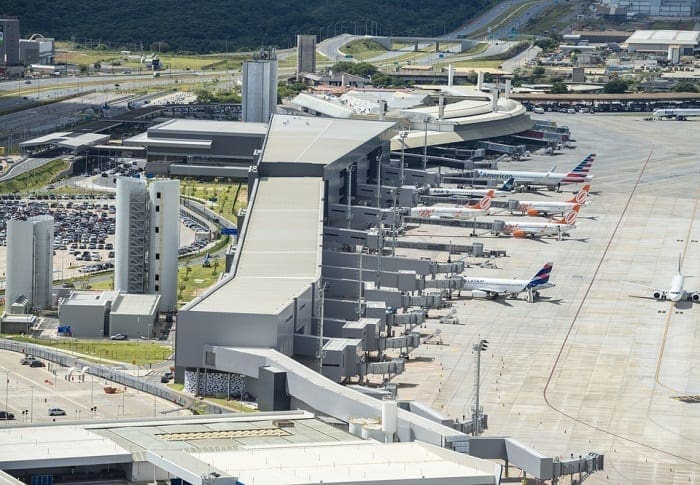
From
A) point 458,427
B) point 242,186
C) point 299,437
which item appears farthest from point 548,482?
point 242,186

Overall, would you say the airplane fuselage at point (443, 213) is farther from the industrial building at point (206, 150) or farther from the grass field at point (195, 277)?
the industrial building at point (206, 150)

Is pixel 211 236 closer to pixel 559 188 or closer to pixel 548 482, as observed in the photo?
pixel 559 188

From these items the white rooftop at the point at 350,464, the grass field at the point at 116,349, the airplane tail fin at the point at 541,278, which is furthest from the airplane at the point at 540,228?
the white rooftop at the point at 350,464

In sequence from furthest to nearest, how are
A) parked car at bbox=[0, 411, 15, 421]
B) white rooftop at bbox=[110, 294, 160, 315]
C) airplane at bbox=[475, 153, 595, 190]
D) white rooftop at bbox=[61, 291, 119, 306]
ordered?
airplane at bbox=[475, 153, 595, 190] < white rooftop at bbox=[61, 291, 119, 306] < white rooftop at bbox=[110, 294, 160, 315] < parked car at bbox=[0, 411, 15, 421]

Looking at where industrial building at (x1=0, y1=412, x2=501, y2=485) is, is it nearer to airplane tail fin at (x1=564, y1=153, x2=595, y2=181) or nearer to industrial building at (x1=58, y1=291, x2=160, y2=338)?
industrial building at (x1=58, y1=291, x2=160, y2=338)

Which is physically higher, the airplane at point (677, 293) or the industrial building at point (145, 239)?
the industrial building at point (145, 239)

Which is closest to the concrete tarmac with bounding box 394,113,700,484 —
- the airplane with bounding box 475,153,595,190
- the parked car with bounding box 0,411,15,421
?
the parked car with bounding box 0,411,15,421

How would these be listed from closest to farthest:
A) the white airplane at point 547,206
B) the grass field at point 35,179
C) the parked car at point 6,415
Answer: the parked car at point 6,415 < the white airplane at point 547,206 < the grass field at point 35,179
